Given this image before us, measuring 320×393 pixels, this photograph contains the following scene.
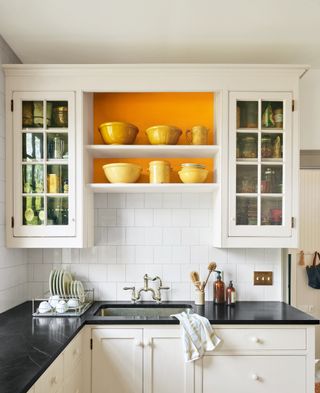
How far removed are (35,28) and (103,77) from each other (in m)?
0.49

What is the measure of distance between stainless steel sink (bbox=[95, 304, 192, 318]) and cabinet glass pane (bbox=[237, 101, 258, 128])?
1.33 metres

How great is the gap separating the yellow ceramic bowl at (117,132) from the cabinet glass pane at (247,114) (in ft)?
2.38

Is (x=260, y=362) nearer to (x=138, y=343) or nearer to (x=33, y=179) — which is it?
(x=138, y=343)

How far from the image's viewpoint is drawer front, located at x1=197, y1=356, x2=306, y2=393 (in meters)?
2.23

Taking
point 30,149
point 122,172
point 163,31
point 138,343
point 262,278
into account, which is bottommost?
point 138,343

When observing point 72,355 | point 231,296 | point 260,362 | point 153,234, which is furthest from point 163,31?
point 260,362

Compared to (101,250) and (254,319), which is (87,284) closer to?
(101,250)

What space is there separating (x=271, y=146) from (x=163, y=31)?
1.03 m

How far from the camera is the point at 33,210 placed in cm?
247

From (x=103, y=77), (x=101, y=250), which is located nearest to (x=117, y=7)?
(x=103, y=77)

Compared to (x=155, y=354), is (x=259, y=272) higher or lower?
higher

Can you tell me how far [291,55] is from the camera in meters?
2.62

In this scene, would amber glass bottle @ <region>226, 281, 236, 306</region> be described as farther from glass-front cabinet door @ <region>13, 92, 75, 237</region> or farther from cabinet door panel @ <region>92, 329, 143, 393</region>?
glass-front cabinet door @ <region>13, 92, 75, 237</region>

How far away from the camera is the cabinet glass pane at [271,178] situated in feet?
8.20
